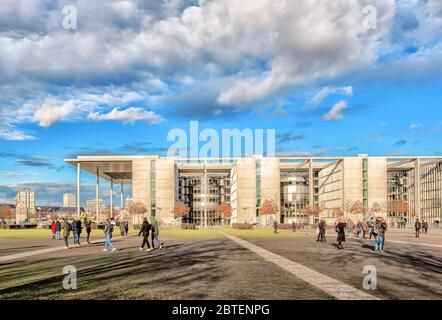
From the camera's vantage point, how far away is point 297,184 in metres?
126

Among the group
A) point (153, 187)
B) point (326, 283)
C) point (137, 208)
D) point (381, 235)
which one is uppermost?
point (153, 187)

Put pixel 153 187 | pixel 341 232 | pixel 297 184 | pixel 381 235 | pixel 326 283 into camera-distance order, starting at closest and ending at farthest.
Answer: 1. pixel 326 283
2. pixel 381 235
3. pixel 341 232
4. pixel 153 187
5. pixel 297 184

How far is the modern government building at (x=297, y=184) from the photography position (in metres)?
100

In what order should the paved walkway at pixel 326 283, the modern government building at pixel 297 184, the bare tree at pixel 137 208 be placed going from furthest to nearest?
the modern government building at pixel 297 184, the bare tree at pixel 137 208, the paved walkway at pixel 326 283

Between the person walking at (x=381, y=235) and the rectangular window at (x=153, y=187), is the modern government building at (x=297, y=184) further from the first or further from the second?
the person walking at (x=381, y=235)

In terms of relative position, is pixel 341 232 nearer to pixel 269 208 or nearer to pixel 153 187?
pixel 269 208

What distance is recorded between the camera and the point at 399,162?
10812 centimetres

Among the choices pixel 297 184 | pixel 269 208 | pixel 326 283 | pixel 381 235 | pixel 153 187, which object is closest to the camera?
pixel 326 283

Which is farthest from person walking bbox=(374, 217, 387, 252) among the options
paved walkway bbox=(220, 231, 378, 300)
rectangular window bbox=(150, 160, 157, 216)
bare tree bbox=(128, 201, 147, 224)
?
rectangular window bbox=(150, 160, 157, 216)

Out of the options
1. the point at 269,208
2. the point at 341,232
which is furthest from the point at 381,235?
the point at 269,208

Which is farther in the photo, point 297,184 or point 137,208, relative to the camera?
point 297,184

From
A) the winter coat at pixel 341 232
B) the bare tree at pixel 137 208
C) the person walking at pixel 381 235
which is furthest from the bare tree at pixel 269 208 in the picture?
the person walking at pixel 381 235

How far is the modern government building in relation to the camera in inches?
3947
